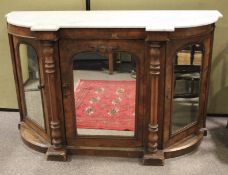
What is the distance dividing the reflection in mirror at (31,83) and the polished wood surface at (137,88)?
1.7 inches

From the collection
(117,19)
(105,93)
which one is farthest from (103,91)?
(117,19)

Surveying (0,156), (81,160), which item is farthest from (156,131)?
(0,156)

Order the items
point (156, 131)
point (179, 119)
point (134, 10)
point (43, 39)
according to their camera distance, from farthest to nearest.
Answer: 1. point (134, 10)
2. point (179, 119)
3. point (156, 131)
4. point (43, 39)

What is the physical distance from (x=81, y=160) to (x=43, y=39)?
2.69 ft

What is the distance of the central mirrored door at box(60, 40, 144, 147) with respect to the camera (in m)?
1.95

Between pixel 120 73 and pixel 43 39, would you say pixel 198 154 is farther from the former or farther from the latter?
pixel 43 39

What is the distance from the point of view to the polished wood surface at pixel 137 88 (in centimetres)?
189

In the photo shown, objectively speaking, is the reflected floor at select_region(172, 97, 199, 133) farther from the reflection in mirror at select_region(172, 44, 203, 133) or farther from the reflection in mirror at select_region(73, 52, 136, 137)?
the reflection in mirror at select_region(73, 52, 136, 137)

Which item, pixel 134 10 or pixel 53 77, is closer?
pixel 53 77

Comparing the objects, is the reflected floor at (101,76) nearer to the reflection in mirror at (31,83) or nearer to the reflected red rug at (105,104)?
the reflected red rug at (105,104)

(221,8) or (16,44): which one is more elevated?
(221,8)

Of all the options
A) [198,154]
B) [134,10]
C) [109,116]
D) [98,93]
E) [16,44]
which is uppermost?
[134,10]

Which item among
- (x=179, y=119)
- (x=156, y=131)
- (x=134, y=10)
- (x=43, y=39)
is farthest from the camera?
(x=134, y=10)

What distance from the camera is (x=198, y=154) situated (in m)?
2.23
